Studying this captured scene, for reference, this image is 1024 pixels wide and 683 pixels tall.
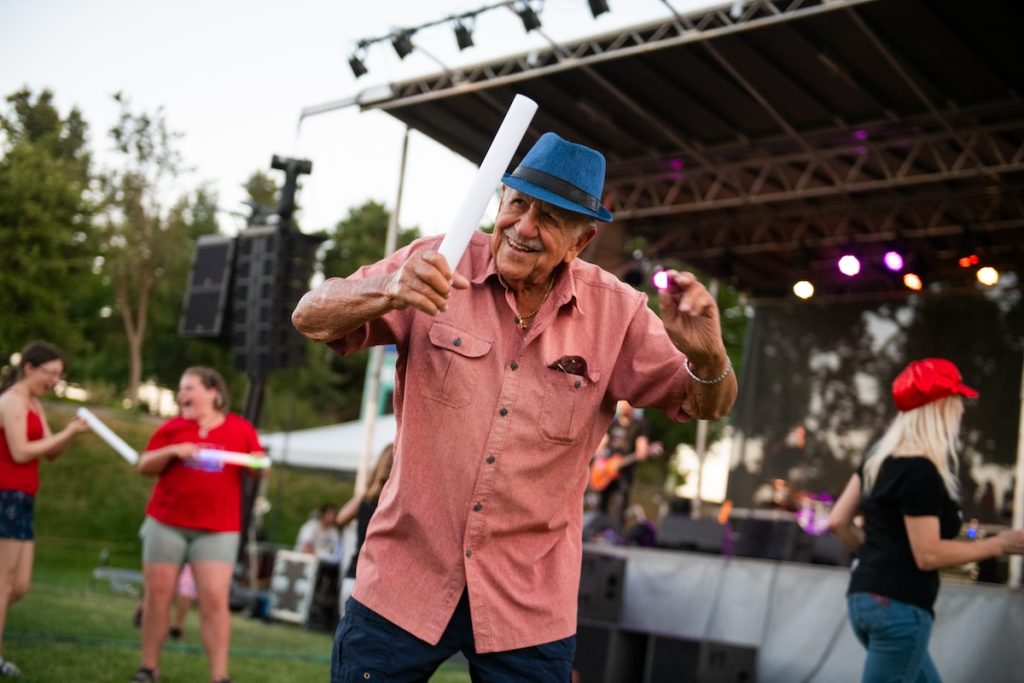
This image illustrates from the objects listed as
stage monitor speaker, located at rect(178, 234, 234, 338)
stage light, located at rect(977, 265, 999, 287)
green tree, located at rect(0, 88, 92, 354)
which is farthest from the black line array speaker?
green tree, located at rect(0, 88, 92, 354)

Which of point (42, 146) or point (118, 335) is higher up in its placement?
point (42, 146)

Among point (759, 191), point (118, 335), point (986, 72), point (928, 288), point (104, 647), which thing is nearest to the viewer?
point (104, 647)

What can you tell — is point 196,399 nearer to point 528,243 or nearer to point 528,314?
point 528,314

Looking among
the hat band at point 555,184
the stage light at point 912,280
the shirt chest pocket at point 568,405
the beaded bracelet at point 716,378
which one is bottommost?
the shirt chest pocket at point 568,405

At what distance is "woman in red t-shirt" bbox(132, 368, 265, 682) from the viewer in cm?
611

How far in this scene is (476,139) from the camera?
13141 millimetres

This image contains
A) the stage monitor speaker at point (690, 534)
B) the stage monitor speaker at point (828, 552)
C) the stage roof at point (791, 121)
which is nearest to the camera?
the stage roof at point (791, 121)

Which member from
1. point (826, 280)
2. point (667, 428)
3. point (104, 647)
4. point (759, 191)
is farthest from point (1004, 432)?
point (667, 428)

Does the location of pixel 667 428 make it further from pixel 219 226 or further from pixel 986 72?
pixel 986 72

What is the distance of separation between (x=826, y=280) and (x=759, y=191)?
12.4 ft

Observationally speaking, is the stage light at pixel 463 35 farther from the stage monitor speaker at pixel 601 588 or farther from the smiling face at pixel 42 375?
the smiling face at pixel 42 375

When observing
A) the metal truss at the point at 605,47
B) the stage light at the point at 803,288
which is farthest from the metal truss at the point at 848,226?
the metal truss at the point at 605,47

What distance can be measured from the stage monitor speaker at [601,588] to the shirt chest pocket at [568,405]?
650cm

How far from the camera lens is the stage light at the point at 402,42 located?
36.7 ft
